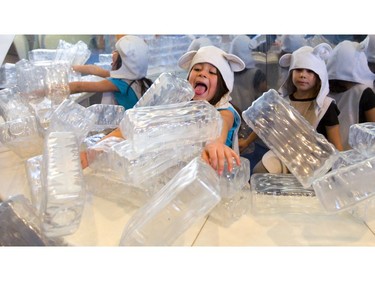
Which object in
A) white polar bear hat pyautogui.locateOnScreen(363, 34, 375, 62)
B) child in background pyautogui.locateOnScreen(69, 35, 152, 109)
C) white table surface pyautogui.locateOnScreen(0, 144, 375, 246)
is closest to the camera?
white table surface pyautogui.locateOnScreen(0, 144, 375, 246)

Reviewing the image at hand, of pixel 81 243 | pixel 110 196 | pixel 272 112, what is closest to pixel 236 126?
pixel 272 112

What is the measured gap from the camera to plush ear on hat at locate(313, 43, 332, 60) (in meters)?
1.16

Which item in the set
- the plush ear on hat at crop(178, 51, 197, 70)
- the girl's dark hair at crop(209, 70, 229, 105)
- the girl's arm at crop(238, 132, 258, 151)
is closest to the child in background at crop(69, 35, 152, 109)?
the plush ear on hat at crop(178, 51, 197, 70)

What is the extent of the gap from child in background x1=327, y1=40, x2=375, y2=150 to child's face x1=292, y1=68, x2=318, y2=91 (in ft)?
0.31

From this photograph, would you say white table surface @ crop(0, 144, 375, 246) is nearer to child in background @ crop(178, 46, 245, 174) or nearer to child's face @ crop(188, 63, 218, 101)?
child in background @ crop(178, 46, 245, 174)

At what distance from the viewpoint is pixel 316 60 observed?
3.85 ft

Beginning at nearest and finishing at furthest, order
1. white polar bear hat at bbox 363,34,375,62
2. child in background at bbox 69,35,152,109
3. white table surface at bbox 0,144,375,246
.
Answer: white table surface at bbox 0,144,375,246 < white polar bear hat at bbox 363,34,375,62 < child in background at bbox 69,35,152,109

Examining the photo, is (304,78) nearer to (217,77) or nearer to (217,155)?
(217,77)

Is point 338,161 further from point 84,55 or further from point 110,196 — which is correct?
point 84,55

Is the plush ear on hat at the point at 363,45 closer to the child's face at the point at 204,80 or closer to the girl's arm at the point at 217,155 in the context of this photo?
the child's face at the point at 204,80

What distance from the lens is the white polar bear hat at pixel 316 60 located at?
1.17 m

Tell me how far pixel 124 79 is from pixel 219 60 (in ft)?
1.23

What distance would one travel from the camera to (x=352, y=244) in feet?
2.52

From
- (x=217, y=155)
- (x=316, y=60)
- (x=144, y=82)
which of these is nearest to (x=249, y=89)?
(x=316, y=60)
